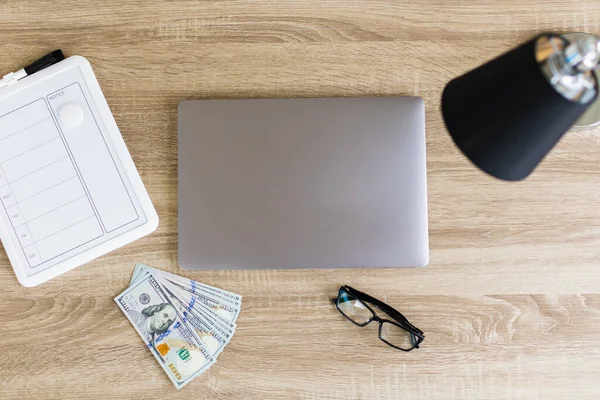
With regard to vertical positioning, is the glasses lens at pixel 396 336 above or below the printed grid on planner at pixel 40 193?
below

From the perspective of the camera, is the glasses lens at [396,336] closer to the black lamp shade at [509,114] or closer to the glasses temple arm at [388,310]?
the glasses temple arm at [388,310]

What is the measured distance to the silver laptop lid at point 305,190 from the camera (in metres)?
0.88

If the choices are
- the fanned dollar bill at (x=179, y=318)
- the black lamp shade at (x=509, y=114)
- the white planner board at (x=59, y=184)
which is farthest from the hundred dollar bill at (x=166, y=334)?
the black lamp shade at (x=509, y=114)

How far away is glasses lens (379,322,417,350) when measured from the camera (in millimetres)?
918

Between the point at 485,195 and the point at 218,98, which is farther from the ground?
the point at 218,98

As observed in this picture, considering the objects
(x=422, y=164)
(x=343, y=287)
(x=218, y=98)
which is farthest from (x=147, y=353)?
(x=422, y=164)

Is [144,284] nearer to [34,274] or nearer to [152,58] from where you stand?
[34,274]

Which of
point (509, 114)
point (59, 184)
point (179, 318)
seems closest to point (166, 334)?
point (179, 318)

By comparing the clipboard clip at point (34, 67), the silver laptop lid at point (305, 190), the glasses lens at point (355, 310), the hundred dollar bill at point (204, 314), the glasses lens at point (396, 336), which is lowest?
the glasses lens at point (396, 336)

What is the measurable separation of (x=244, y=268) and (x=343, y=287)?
170 millimetres

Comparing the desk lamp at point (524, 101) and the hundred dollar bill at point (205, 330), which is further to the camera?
the hundred dollar bill at point (205, 330)

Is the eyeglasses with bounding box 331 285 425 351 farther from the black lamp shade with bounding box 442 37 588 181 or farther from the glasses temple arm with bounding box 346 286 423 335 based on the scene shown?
the black lamp shade with bounding box 442 37 588 181

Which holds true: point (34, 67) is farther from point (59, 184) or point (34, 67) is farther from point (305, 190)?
point (305, 190)

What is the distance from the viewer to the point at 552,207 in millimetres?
917
